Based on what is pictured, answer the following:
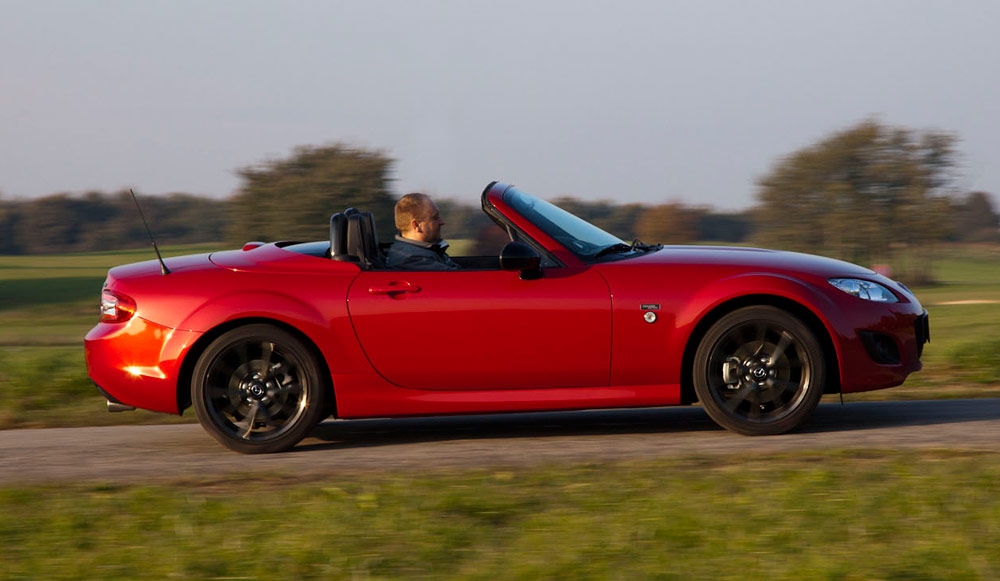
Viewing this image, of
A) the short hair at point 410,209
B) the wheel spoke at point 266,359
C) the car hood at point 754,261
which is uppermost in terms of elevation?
the short hair at point 410,209

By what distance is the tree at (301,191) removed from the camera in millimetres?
34531

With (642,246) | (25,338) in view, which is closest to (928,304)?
(25,338)

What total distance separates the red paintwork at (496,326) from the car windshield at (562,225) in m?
0.13

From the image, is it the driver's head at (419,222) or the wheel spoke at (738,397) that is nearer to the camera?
the wheel spoke at (738,397)

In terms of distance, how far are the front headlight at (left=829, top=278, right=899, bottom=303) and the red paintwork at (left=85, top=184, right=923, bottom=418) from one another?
52 millimetres

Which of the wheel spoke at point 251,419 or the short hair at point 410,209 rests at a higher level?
the short hair at point 410,209

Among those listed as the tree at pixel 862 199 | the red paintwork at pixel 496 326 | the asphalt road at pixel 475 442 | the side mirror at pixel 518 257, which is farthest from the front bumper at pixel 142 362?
the tree at pixel 862 199

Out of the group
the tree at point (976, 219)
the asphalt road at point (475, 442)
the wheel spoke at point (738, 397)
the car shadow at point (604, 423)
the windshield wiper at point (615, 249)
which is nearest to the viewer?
the asphalt road at point (475, 442)

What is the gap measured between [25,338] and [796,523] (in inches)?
755

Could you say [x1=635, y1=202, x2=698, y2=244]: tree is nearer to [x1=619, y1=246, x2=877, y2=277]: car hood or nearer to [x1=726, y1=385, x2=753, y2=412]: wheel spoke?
[x1=619, y1=246, x2=877, y2=277]: car hood

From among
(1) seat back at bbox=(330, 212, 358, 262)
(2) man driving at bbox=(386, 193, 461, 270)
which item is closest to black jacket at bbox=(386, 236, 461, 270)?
(2) man driving at bbox=(386, 193, 461, 270)

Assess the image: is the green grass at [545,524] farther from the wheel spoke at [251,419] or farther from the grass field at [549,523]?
the wheel spoke at [251,419]

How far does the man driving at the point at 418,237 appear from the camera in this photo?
639 centimetres

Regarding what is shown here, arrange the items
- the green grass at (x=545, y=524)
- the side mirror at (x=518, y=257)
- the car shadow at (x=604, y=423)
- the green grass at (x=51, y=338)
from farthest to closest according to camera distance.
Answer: the green grass at (x=51, y=338)
the car shadow at (x=604, y=423)
the side mirror at (x=518, y=257)
the green grass at (x=545, y=524)
